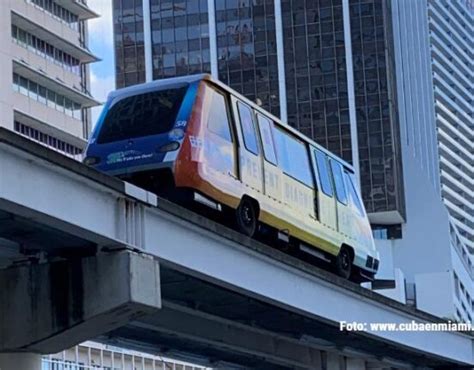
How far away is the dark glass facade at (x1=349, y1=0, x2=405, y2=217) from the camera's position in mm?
99938

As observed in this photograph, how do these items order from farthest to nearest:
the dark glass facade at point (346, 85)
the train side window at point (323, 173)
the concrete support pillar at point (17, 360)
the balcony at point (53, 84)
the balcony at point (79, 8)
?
the dark glass facade at point (346, 85) → the balcony at point (79, 8) → the balcony at point (53, 84) → the train side window at point (323, 173) → the concrete support pillar at point (17, 360)

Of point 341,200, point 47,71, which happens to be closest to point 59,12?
point 47,71

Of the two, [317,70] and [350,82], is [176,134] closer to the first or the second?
[350,82]

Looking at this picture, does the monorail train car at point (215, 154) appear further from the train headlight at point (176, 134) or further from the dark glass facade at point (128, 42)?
the dark glass facade at point (128, 42)

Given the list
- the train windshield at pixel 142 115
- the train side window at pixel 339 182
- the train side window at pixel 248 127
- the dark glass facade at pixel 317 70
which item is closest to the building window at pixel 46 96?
the dark glass facade at pixel 317 70

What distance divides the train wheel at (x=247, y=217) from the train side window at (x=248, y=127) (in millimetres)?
926

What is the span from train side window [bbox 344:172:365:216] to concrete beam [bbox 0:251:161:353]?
10.4 meters

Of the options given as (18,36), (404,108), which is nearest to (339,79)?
(404,108)

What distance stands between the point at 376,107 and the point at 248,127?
8296cm

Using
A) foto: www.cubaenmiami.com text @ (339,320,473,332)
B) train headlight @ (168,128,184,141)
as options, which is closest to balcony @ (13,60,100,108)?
foto: www.cubaenmiami.com text @ (339,320,473,332)

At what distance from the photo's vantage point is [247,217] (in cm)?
1916

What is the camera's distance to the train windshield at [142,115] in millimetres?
18219

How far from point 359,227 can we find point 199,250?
8907 millimetres

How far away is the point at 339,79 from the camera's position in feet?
341
